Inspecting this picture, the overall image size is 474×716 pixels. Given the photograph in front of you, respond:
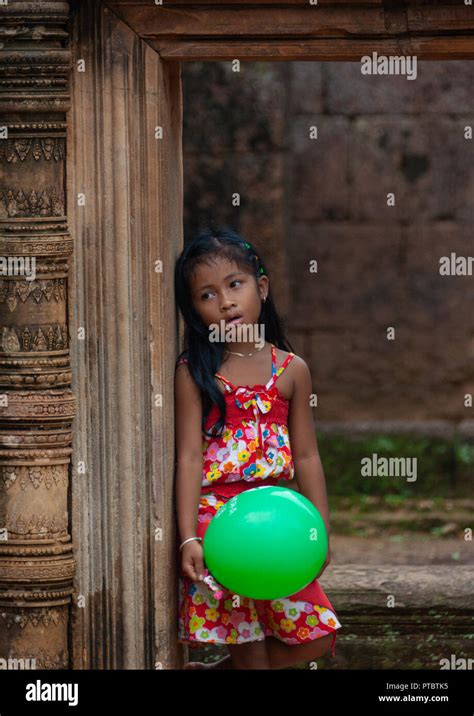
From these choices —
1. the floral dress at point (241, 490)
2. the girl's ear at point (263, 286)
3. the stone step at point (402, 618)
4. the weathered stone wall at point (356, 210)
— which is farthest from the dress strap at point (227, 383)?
the weathered stone wall at point (356, 210)

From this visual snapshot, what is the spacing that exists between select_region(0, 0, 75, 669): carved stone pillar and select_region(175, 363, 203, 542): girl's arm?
1.30 feet

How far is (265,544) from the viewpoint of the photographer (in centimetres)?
423

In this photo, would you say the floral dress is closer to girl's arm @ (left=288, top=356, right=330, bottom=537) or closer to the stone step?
girl's arm @ (left=288, top=356, right=330, bottom=537)

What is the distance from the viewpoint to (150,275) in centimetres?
443

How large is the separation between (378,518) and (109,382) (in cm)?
400

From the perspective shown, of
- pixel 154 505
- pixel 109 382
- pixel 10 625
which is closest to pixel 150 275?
pixel 109 382

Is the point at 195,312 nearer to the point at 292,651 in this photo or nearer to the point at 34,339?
the point at 34,339

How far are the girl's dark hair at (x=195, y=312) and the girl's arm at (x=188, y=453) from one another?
39 millimetres

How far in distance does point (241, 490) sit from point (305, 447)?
29 centimetres

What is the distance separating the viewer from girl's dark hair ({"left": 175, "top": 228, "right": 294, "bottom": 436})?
4590 millimetres

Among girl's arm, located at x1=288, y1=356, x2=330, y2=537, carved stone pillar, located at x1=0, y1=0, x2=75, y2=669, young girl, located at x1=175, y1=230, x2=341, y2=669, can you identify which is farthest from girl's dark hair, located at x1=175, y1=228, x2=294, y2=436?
A: carved stone pillar, located at x1=0, y1=0, x2=75, y2=669

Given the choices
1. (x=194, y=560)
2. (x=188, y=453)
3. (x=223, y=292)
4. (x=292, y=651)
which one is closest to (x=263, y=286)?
(x=223, y=292)

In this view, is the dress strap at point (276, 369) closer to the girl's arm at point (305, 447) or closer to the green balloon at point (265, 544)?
the girl's arm at point (305, 447)

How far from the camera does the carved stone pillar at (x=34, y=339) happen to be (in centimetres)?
430
